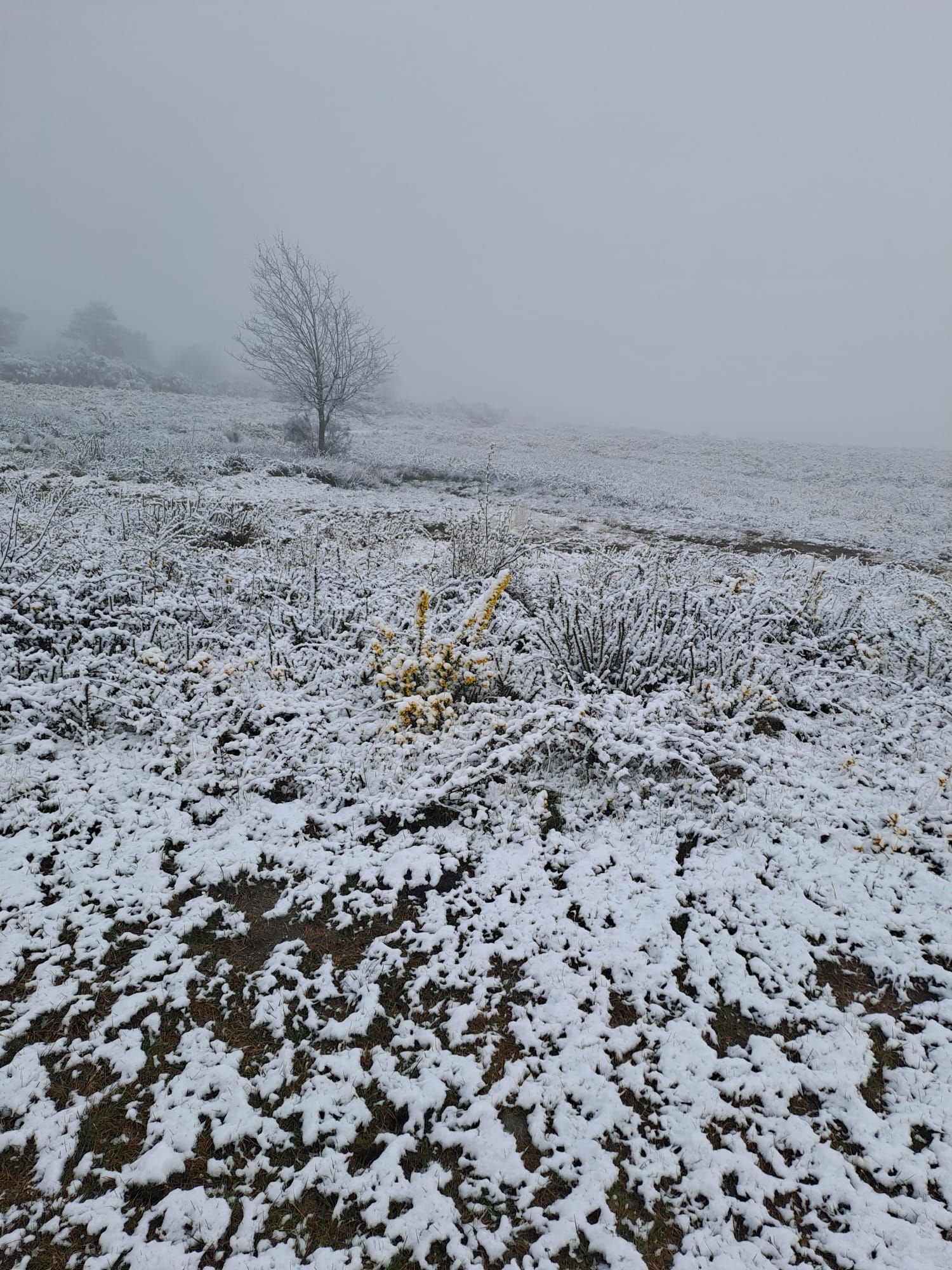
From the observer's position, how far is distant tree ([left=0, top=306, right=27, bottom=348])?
160 feet

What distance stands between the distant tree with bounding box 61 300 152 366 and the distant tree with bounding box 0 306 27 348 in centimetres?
407

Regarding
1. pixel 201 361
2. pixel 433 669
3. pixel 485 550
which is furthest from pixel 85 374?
pixel 433 669

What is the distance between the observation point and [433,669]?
4328mm

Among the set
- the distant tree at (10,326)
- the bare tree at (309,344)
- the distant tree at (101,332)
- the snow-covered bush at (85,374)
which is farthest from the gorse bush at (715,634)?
the distant tree at (101,332)

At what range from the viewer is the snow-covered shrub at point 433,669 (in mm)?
4133

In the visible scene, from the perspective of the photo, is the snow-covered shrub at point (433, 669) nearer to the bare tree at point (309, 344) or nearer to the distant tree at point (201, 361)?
the bare tree at point (309, 344)

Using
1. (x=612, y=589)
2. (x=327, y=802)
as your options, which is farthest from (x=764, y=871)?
(x=612, y=589)

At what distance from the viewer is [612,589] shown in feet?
19.2

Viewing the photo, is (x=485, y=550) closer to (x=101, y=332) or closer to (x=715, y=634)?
(x=715, y=634)

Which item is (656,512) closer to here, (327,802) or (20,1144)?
(327,802)

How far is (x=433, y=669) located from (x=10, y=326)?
2775 inches

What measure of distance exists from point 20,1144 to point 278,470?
1509 cm

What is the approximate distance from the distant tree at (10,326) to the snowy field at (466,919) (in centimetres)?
5969

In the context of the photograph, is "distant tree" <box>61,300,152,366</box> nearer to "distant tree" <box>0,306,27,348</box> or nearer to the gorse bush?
"distant tree" <box>0,306,27,348</box>
